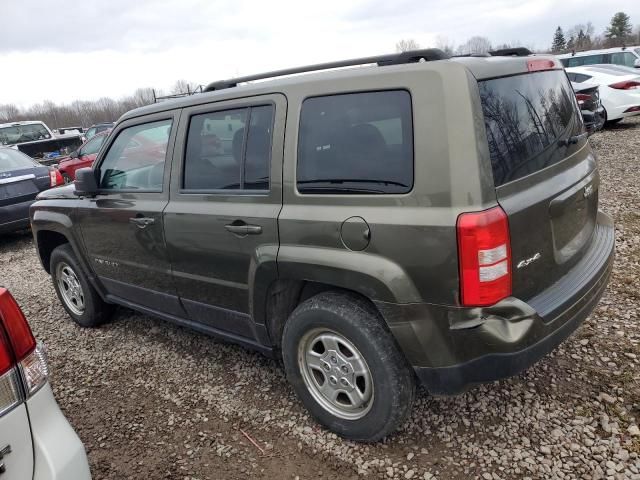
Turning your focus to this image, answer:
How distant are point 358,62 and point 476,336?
1596mm

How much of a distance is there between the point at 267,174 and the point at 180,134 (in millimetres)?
856

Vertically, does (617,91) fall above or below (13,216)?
below

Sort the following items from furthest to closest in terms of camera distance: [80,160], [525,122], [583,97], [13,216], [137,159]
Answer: [80,160]
[583,97]
[13,216]
[137,159]
[525,122]

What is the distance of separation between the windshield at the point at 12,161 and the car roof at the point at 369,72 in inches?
247

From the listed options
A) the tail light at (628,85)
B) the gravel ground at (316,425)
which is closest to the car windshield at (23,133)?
the gravel ground at (316,425)

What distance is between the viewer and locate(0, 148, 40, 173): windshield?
7941 millimetres

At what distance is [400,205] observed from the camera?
2.13 metres

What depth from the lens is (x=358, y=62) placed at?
2.69 m

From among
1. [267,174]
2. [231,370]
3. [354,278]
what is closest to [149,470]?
[231,370]

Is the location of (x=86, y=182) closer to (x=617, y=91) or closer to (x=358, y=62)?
(x=358, y=62)

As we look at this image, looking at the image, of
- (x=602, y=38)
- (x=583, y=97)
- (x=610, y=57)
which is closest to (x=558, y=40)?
(x=602, y=38)

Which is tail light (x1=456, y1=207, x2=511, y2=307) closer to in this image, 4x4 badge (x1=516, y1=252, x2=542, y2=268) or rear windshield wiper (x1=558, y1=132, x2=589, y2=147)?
4x4 badge (x1=516, y1=252, x2=542, y2=268)

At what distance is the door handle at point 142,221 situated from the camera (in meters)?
3.26

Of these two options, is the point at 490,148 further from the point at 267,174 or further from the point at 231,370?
the point at 231,370
